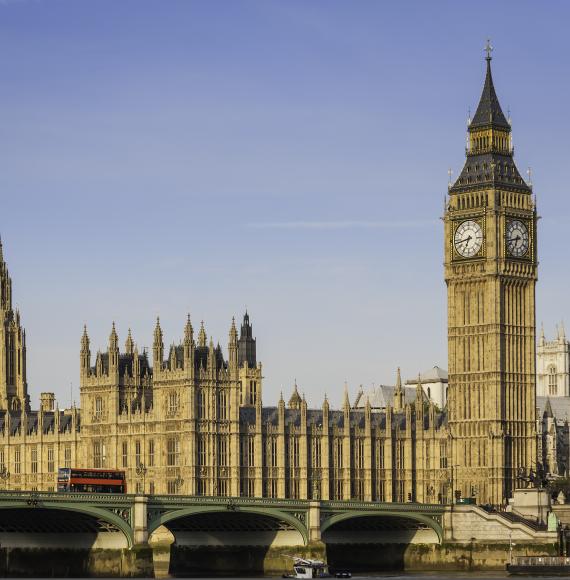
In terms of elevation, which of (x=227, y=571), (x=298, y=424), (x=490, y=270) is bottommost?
(x=227, y=571)

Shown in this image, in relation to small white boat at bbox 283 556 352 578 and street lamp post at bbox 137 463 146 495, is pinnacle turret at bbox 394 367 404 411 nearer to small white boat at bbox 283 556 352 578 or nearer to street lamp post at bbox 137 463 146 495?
street lamp post at bbox 137 463 146 495

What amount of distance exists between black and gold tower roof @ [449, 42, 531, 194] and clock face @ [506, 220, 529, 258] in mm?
2934

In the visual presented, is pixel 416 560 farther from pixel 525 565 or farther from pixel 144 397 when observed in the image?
pixel 144 397

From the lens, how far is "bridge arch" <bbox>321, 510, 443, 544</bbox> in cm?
13238

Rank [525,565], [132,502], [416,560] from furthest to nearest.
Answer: [416,560]
[525,565]
[132,502]

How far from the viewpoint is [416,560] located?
13925 centimetres

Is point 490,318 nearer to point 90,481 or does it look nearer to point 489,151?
point 489,151

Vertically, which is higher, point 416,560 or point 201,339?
point 201,339

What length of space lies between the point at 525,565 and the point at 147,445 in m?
36.7

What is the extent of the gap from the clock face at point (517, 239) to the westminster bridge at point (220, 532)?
26859mm

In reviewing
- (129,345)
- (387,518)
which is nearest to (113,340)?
(129,345)

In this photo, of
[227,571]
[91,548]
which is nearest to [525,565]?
[227,571]

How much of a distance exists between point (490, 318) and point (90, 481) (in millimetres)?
40601

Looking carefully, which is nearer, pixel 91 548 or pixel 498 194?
pixel 91 548
